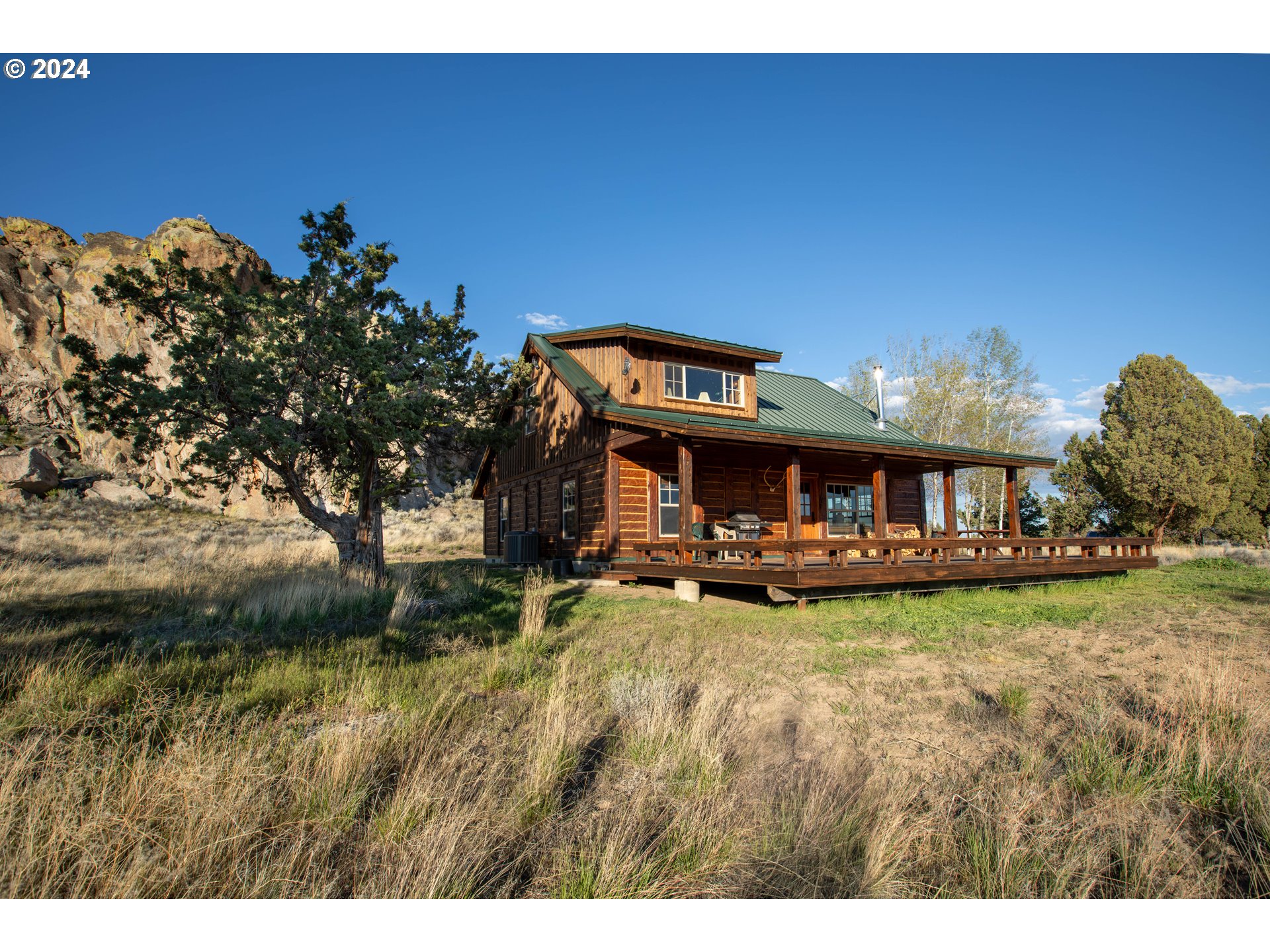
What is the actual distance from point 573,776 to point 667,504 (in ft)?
40.4

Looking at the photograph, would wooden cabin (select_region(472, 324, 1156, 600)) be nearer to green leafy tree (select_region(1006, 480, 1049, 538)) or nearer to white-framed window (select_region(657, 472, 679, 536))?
white-framed window (select_region(657, 472, 679, 536))

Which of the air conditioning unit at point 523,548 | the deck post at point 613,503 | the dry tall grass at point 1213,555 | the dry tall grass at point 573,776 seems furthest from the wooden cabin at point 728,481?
the dry tall grass at point 1213,555

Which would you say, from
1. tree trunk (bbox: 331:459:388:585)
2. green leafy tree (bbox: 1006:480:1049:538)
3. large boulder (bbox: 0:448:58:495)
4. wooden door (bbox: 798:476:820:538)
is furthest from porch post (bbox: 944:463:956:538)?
large boulder (bbox: 0:448:58:495)

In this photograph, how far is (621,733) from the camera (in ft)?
17.4

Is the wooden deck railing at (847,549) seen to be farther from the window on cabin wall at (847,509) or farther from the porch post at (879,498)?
the window on cabin wall at (847,509)

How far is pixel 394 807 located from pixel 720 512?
14486mm

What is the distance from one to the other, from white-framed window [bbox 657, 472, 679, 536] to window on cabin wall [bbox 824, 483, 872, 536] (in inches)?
232

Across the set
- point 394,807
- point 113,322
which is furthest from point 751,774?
point 113,322

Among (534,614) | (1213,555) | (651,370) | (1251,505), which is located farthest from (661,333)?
(1251,505)

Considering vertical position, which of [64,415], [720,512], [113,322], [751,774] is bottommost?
[751,774]

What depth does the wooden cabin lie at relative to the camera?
12.7 metres

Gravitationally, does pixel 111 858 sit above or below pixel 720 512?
below

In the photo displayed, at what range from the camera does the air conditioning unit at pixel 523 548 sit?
757 inches
